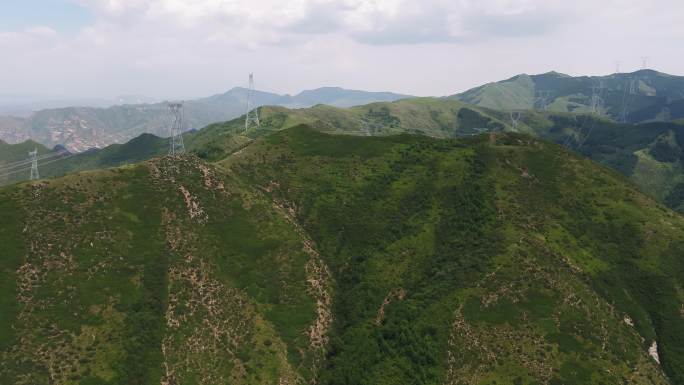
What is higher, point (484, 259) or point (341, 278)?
point (484, 259)

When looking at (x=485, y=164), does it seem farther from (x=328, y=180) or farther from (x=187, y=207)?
(x=187, y=207)

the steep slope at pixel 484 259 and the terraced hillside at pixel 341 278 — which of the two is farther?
the steep slope at pixel 484 259

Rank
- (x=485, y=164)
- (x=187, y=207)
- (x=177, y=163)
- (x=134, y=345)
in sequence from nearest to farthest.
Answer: (x=134, y=345) < (x=187, y=207) < (x=177, y=163) < (x=485, y=164)

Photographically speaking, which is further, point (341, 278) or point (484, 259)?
point (341, 278)

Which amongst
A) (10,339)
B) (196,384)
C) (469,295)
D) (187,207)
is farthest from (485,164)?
(10,339)

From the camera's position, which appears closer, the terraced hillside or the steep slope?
the terraced hillside

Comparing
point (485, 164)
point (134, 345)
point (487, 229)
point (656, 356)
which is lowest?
point (656, 356)

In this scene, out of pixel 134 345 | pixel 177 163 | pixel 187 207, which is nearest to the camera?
pixel 134 345

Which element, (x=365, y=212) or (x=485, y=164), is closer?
(x=365, y=212)
